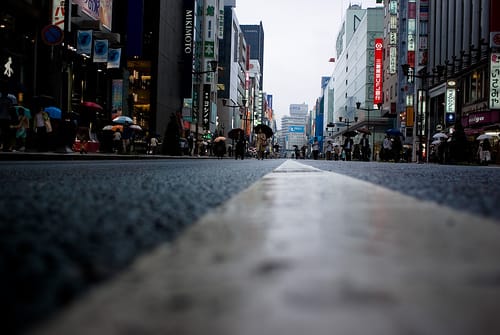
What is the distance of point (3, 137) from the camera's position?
11.9 meters

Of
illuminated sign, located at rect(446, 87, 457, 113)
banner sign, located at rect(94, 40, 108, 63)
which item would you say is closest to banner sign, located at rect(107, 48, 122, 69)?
banner sign, located at rect(94, 40, 108, 63)

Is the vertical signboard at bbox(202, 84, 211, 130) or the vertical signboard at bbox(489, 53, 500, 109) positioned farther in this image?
the vertical signboard at bbox(202, 84, 211, 130)

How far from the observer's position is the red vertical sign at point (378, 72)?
216 ft

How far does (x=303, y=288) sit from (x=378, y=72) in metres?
69.5

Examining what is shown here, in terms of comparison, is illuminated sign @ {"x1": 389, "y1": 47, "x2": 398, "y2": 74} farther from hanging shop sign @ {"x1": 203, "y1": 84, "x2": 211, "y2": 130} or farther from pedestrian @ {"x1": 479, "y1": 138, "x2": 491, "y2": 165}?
pedestrian @ {"x1": 479, "y1": 138, "x2": 491, "y2": 165}

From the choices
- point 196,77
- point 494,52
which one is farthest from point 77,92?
point 196,77

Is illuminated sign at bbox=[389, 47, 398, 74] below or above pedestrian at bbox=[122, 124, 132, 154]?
above

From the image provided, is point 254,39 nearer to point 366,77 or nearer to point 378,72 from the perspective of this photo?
point 366,77

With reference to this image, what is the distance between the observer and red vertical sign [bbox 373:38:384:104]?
65.9 m

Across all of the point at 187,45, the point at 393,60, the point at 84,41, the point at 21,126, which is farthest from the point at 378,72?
the point at 21,126

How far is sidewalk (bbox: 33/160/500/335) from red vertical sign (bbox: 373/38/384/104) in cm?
6852

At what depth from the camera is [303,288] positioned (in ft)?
1.51

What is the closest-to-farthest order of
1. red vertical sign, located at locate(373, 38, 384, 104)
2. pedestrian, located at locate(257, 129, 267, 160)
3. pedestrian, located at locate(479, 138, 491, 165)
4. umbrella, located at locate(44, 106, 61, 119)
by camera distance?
umbrella, located at locate(44, 106, 61, 119) < pedestrian, located at locate(479, 138, 491, 165) < pedestrian, located at locate(257, 129, 267, 160) < red vertical sign, located at locate(373, 38, 384, 104)

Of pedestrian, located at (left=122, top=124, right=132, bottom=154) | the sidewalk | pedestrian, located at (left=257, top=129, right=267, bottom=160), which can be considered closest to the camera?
the sidewalk
